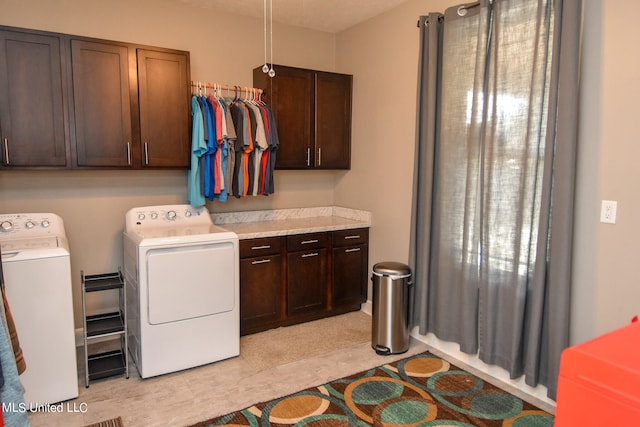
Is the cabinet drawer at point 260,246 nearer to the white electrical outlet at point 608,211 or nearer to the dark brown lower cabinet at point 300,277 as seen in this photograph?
the dark brown lower cabinet at point 300,277

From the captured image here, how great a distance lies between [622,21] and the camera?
222cm

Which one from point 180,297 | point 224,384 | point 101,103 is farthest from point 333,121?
point 224,384

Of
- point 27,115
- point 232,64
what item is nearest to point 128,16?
point 232,64

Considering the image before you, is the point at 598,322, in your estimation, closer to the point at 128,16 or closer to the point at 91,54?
the point at 91,54

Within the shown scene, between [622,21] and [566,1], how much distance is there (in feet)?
0.97

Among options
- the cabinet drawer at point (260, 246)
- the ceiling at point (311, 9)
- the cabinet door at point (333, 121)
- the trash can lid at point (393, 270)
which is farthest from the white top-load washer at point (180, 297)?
the ceiling at point (311, 9)

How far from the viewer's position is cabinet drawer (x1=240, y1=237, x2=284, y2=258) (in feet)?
11.4

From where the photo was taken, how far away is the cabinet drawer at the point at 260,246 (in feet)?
11.4

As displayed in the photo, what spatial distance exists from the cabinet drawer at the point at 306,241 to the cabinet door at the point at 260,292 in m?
0.15

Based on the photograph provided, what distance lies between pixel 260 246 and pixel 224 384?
1125 mm

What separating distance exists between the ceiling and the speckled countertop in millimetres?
1812

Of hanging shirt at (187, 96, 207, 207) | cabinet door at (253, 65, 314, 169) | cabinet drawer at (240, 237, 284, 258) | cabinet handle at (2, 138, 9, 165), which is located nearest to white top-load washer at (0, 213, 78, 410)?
cabinet handle at (2, 138, 9, 165)

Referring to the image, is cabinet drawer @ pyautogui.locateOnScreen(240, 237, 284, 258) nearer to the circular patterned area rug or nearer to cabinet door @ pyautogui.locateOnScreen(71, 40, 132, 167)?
cabinet door @ pyautogui.locateOnScreen(71, 40, 132, 167)

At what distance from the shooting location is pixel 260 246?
354 cm
